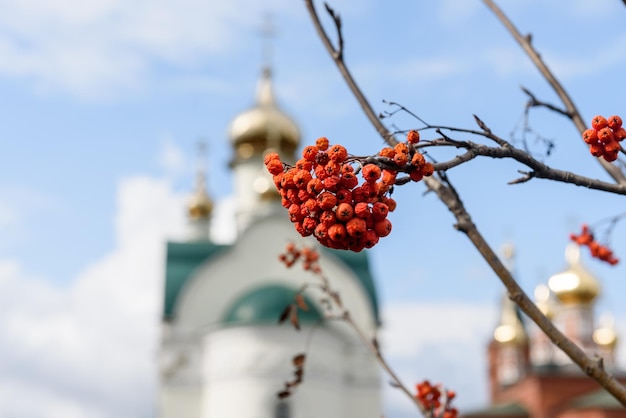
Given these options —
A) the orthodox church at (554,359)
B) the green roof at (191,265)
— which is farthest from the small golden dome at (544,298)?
the green roof at (191,265)

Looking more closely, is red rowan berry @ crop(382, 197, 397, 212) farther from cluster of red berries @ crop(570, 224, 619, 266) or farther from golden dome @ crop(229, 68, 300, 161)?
golden dome @ crop(229, 68, 300, 161)

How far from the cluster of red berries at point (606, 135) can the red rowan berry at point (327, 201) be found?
61 centimetres

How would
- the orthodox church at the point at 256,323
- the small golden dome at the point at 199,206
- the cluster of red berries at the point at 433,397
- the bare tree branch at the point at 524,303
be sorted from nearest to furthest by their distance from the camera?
the bare tree branch at the point at 524,303, the cluster of red berries at the point at 433,397, the orthodox church at the point at 256,323, the small golden dome at the point at 199,206

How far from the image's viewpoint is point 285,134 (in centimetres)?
2244

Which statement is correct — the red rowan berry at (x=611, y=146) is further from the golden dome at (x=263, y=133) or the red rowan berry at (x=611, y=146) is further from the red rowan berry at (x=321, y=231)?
the golden dome at (x=263, y=133)

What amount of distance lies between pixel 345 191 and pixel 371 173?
2.1 inches

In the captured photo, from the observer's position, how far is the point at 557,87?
264cm

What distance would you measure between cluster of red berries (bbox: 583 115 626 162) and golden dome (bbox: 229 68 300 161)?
20.3 metres

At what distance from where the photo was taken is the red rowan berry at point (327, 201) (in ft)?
5.16

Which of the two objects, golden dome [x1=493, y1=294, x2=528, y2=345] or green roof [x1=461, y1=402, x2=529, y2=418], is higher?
golden dome [x1=493, y1=294, x2=528, y2=345]

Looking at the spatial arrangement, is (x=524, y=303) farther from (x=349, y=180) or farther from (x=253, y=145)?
(x=253, y=145)

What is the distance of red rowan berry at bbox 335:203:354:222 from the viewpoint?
1553mm

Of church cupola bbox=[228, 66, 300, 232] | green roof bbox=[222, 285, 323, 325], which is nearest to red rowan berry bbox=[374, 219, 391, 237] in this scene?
green roof bbox=[222, 285, 323, 325]

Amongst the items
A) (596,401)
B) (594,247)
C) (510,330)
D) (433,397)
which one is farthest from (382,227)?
(510,330)
